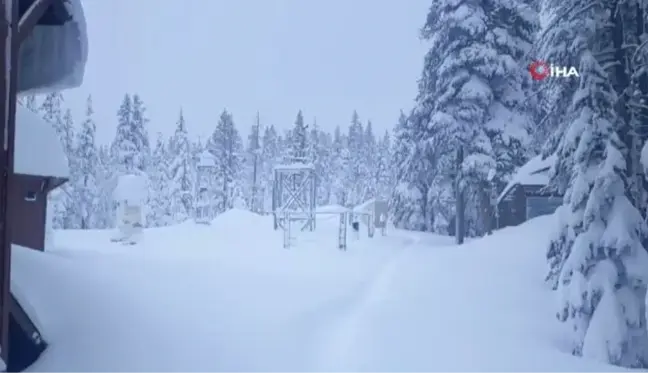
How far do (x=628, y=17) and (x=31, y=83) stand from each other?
10336 mm

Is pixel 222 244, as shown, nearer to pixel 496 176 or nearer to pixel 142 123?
pixel 496 176

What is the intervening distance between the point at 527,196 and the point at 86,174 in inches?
1451

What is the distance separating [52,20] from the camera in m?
7.70

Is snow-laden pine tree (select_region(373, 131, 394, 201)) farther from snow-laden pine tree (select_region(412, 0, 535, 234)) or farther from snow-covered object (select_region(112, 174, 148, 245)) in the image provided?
snow-laden pine tree (select_region(412, 0, 535, 234))

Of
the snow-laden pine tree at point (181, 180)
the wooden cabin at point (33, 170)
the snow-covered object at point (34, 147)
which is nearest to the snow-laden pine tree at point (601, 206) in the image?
the wooden cabin at point (33, 170)

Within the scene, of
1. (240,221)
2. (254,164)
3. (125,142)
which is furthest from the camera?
(254,164)

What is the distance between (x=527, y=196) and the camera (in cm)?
2495

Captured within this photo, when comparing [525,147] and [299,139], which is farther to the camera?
[299,139]

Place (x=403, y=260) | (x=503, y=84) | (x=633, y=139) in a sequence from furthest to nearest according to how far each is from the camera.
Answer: (x=503, y=84) → (x=403, y=260) → (x=633, y=139)

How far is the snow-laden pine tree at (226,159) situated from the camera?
64.4m

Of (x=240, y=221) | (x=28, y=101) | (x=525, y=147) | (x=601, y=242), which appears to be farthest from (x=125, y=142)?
(x=601, y=242)

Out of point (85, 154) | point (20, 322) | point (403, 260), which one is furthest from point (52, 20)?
point (85, 154)

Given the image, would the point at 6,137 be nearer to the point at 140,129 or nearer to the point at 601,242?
the point at 601,242

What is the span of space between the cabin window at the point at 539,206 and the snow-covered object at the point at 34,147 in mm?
18442
